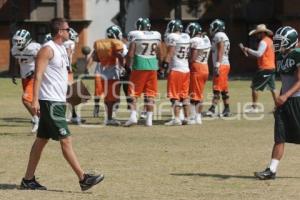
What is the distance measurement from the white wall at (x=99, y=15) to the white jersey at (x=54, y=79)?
126 feet

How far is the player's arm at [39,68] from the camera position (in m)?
9.16

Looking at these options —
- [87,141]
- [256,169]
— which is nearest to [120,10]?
[87,141]

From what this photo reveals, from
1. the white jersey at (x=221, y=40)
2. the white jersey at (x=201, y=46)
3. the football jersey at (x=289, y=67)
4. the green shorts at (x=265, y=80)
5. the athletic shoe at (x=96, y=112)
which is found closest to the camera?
the football jersey at (x=289, y=67)

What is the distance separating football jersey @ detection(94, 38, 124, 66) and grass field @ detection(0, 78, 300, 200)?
1.40 meters

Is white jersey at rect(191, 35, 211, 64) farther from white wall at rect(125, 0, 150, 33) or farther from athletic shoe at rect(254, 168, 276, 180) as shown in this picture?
white wall at rect(125, 0, 150, 33)

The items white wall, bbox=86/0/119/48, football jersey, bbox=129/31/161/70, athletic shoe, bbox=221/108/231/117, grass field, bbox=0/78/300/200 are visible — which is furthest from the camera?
white wall, bbox=86/0/119/48

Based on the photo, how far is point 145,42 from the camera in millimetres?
16156

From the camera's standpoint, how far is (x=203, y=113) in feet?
62.6

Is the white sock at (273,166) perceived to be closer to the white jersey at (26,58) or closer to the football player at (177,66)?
the white jersey at (26,58)

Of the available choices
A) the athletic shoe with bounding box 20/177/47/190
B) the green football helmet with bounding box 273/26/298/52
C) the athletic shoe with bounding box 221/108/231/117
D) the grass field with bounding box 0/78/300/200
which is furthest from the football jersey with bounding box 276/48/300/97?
the athletic shoe with bounding box 221/108/231/117

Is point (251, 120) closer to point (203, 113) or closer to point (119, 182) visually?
point (203, 113)

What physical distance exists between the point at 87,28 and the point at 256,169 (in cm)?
3725

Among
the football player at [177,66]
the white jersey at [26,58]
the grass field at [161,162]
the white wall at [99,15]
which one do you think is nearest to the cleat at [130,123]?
the grass field at [161,162]

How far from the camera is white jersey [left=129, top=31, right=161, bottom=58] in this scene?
1616 cm
